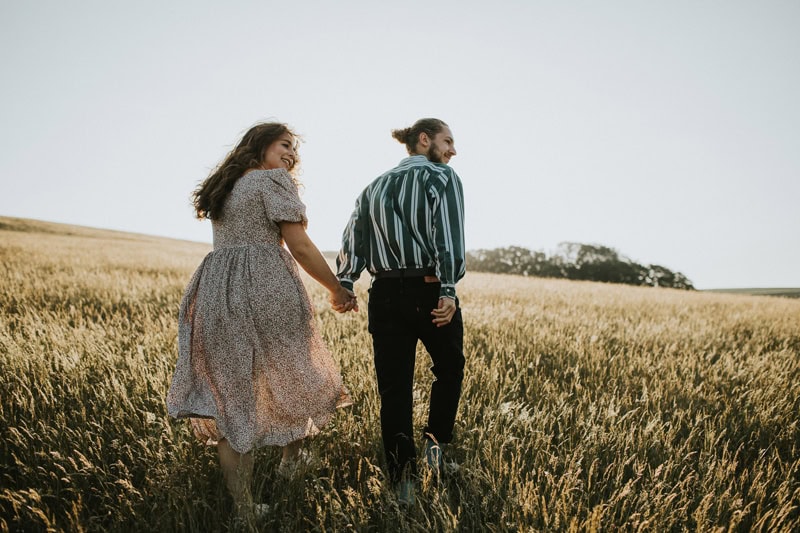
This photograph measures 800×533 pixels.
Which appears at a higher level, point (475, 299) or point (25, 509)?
point (475, 299)

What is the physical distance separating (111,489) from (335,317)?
3.86 metres

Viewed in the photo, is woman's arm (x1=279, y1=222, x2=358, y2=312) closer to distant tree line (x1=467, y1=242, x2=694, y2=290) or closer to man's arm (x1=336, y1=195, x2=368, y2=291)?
man's arm (x1=336, y1=195, x2=368, y2=291)

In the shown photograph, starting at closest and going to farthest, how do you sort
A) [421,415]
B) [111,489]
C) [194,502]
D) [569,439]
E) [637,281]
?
1. [194,502]
2. [111,489]
3. [569,439]
4. [421,415]
5. [637,281]

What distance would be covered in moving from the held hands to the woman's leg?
87cm

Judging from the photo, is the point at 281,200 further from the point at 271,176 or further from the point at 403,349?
the point at 403,349

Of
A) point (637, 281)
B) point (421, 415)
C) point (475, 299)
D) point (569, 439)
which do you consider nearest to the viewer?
point (569, 439)

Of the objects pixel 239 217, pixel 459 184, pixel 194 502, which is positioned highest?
pixel 459 184

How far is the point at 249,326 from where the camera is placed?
210cm

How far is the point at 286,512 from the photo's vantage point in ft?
6.56

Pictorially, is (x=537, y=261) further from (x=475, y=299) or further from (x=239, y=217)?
(x=239, y=217)

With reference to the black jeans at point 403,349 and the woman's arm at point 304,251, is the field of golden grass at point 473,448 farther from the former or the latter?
the woman's arm at point 304,251

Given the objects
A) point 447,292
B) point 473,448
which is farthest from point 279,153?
point 473,448

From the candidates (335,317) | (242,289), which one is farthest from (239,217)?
(335,317)

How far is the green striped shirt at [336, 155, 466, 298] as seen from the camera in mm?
2168
